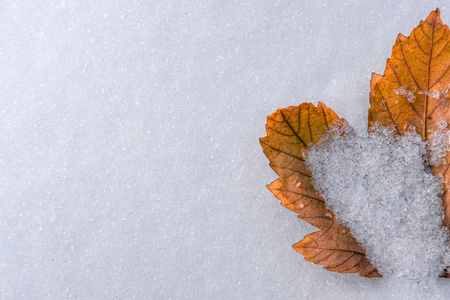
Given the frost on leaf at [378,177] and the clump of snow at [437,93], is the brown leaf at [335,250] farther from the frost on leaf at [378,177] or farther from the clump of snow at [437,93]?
the clump of snow at [437,93]

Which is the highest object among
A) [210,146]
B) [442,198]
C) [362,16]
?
[362,16]

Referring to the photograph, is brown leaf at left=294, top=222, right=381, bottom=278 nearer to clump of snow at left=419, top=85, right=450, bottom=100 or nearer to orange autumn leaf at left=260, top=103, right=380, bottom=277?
orange autumn leaf at left=260, top=103, right=380, bottom=277

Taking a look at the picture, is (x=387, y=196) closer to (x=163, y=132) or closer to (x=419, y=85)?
(x=419, y=85)

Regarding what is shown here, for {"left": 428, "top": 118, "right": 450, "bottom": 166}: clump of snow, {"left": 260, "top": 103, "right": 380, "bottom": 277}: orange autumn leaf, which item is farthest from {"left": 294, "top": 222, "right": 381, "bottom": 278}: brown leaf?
{"left": 428, "top": 118, "right": 450, "bottom": 166}: clump of snow

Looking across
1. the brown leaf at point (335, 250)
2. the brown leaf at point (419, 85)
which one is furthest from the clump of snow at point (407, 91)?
the brown leaf at point (335, 250)

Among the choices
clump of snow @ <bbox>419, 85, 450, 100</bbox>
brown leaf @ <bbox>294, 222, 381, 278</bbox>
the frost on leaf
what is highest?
clump of snow @ <bbox>419, 85, 450, 100</bbox>

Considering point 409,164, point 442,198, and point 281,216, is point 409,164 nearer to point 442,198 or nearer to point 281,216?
point 442,198

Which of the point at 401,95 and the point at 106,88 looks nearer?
the point at 401,95

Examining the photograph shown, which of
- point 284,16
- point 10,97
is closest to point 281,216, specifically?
point 284,16
